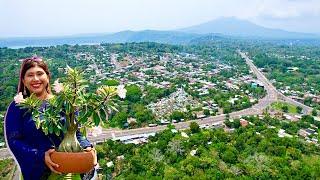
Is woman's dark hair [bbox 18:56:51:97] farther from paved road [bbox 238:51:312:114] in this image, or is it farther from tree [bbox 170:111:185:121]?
paved road [bbox 238:51:312:114]

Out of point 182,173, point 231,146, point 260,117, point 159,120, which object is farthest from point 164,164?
point 260,117

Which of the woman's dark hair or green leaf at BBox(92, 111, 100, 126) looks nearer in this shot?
green leaf at BBox(92, 111, 100, 126)

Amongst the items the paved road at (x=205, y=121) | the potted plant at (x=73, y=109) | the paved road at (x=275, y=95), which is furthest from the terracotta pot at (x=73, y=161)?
the paved road at (x=275, y=95)

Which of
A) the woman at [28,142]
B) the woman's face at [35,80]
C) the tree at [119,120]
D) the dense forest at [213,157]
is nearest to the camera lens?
the woman at [28,142]

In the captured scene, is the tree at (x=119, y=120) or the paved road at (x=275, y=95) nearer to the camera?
the tree at (x=119, y=120)

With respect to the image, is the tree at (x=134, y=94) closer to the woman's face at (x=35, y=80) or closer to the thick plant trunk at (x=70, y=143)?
the woman's face at (x=35, y=80)

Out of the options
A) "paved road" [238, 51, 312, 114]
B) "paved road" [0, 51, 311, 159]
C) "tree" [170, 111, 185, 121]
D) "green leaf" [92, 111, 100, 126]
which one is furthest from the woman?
"paved road" [238, 51, 312, 114]

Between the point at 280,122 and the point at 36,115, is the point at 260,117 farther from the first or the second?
the point at 36,115

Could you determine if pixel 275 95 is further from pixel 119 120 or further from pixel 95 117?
pixel 95 117
